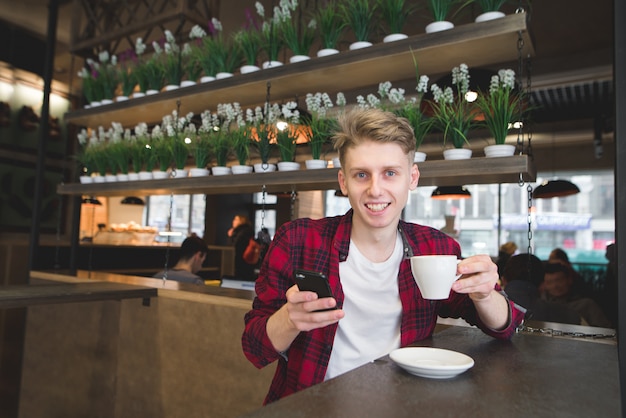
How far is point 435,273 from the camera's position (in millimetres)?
980

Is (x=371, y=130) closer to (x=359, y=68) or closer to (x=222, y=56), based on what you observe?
(x=359, y=68)

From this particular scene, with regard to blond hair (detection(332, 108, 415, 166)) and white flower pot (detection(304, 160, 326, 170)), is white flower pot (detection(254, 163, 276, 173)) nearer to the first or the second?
white flower pot (detection(304, 160, 326, 170))

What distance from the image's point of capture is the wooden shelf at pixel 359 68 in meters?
2.10

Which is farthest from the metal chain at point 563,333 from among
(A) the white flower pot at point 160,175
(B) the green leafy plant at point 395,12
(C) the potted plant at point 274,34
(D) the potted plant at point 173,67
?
(D) the potted plant at point 173,67

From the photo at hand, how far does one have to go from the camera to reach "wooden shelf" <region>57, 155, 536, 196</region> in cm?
193

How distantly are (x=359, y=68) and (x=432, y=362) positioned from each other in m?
1.87

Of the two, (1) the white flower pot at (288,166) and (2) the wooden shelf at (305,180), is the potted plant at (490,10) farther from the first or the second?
(1) the white flower pot at (288,166)

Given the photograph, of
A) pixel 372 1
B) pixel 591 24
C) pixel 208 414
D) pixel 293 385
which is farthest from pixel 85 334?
pixel 591 24

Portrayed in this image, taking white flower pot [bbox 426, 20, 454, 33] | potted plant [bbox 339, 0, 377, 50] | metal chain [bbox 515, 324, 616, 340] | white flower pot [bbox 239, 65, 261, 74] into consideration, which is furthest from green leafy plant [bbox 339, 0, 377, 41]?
metal chain [bbox 515, 324, 616, 340]

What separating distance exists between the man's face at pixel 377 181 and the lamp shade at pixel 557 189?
15.8 feet

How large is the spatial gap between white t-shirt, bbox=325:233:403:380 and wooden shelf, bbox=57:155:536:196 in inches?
31.4

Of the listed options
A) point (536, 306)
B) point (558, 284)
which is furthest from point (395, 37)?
point (558, 284)

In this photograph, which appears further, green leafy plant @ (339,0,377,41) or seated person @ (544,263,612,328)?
seated person @ (544,263,612,328)

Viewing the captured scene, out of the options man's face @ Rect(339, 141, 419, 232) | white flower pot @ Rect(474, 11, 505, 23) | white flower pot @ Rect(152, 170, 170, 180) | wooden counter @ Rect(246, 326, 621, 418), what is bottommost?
wooden counter @ Rect(246, 326, 621, 418)
